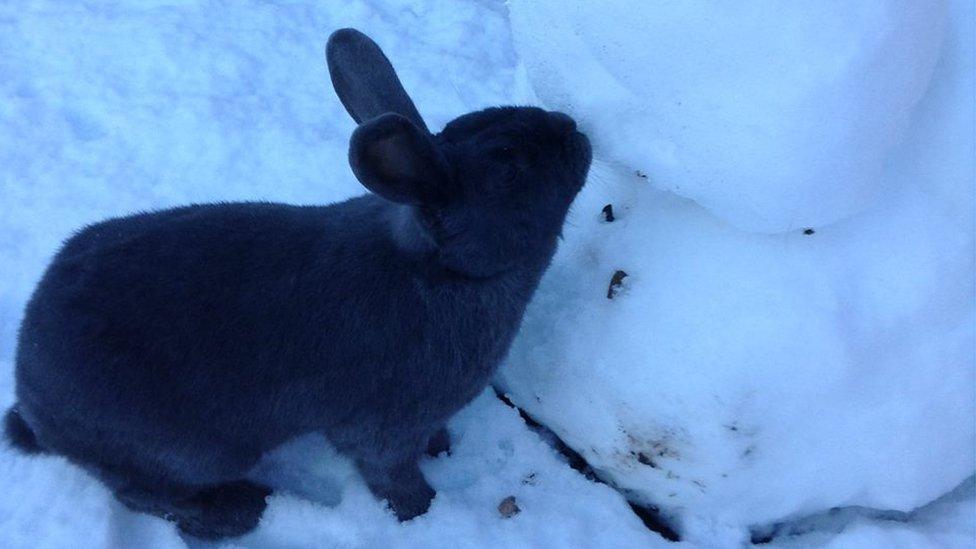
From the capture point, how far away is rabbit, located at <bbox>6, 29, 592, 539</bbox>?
2014mm

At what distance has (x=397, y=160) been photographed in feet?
5.68

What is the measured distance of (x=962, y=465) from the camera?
240 centimetres

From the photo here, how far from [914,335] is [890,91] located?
0.77 metres

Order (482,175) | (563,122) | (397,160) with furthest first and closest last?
1. (563,122)
2. (482,175)
3. (397,160)

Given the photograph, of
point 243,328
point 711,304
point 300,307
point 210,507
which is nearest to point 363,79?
point 300,307

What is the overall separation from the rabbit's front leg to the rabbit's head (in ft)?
2.60

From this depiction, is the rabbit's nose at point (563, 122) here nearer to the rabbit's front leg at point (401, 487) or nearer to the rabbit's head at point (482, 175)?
the rabbit's head at point (482, 175)

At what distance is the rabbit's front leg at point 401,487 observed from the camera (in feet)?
8.19

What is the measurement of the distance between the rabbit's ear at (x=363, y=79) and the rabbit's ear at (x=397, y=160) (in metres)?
0.34

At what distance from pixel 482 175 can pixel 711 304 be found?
2.70 feet

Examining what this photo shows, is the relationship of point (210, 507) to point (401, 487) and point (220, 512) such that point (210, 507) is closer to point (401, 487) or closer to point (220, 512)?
point (220, 512)

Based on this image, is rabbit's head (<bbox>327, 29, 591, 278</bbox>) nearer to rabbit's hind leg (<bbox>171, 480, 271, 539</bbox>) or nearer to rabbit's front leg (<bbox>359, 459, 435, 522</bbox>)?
rabbit's front leg (<bbox>359, 459, 435, 522</bbox>)

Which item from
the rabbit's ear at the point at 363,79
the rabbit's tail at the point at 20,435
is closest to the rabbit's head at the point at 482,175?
the rabbit's ear at the point at 363,79

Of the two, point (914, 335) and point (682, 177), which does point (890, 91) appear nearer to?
point (682, 177)
